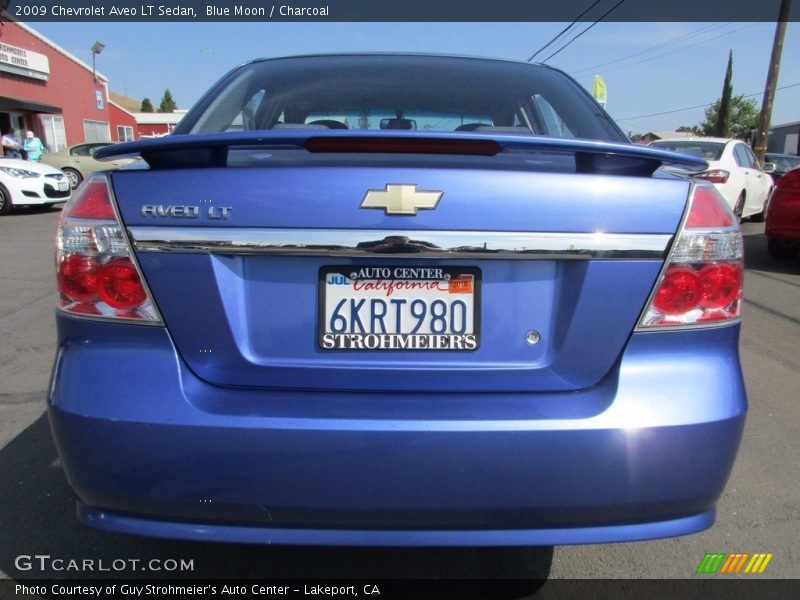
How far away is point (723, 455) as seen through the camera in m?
1.63

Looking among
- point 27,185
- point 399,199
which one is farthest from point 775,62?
point 399,199

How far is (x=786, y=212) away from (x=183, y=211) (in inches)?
289

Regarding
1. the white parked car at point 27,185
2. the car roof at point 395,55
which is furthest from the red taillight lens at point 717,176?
the white parked car at point 27,185

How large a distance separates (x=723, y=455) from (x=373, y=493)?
0.86 meters

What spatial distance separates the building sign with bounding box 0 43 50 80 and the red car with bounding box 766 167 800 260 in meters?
25.3

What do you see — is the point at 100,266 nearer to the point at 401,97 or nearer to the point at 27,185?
the point at 401,97

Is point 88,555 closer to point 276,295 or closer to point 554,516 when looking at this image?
point 276,295

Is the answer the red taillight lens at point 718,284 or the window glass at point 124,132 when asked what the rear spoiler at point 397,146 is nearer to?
the red taillight lens at point 718,284

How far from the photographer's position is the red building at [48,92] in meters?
24.2

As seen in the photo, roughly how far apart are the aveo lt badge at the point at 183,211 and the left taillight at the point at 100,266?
9 centimetres

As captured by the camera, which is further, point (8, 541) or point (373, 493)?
point (8, 541)

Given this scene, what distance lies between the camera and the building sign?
23709mm

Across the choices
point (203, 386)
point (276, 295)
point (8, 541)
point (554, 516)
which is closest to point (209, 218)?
point (276, 295)

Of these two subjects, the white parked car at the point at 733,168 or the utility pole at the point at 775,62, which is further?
the utility pole at the point at 775,62
